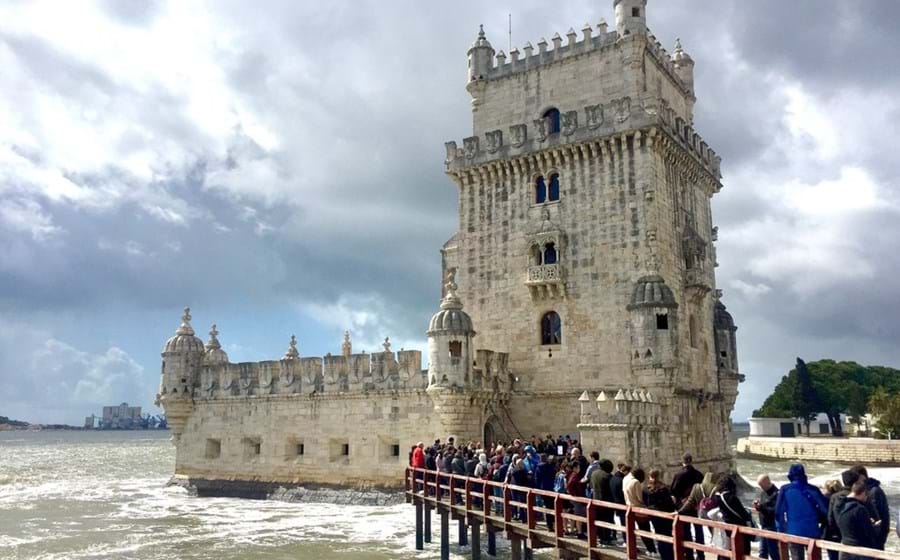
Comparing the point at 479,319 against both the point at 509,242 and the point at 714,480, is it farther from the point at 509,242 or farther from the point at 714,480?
the point at 714,480

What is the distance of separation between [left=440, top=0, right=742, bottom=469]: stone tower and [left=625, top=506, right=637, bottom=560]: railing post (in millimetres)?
13493

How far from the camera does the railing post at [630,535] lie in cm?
1200

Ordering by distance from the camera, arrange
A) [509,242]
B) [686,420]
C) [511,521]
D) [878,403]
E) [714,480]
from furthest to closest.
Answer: [878,403] < [509,242] < [686,420] < [511,521] < [714,480]

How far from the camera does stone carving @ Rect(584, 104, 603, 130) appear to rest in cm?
3009

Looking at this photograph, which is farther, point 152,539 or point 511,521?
point 152,539

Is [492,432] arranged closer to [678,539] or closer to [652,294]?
[652,294]

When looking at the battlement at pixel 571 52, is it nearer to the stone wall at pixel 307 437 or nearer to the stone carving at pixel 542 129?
the stone carving at pixel 542 129

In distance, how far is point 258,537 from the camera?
84.7 feet

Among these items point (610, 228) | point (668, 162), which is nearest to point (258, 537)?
point (610, 228)

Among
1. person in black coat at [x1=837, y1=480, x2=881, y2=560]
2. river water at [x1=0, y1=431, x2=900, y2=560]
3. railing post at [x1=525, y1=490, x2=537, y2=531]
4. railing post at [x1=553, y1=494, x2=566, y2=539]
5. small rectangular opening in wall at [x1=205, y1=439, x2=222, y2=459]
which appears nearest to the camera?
person in black coat at [x1=837, y1=480, x2=881, y2=560]

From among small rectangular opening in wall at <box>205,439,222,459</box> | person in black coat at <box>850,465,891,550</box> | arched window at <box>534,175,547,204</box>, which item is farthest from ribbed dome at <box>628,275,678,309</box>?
small rectangular opening in wall at <box>205,439,222,459</box>

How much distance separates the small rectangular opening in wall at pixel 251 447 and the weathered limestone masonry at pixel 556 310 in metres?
0.10

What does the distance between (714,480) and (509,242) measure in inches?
807

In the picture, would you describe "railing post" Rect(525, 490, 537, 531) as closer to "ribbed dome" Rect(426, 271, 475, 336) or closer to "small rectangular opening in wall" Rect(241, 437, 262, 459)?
"ribbed dome" Rect(426, 271, 475, 336)
